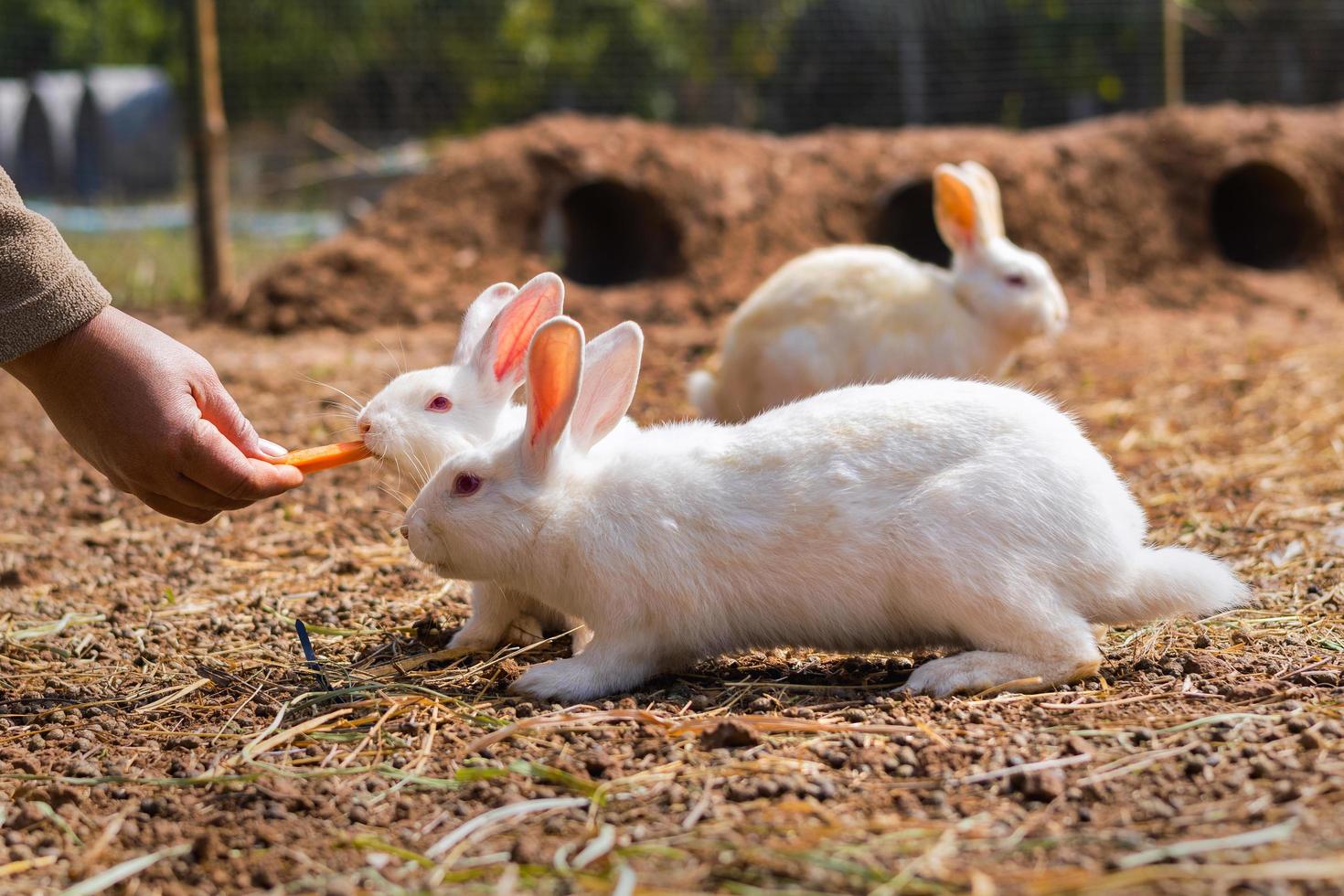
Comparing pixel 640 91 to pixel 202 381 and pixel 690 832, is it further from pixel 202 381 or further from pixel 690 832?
pixel 690 832

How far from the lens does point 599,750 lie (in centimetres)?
271

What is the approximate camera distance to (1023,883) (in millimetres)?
2031

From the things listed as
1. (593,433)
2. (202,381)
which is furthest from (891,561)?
(202,381)

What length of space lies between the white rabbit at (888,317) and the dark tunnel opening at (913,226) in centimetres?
397

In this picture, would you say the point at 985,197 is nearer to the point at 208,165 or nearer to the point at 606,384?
the point at 606,384

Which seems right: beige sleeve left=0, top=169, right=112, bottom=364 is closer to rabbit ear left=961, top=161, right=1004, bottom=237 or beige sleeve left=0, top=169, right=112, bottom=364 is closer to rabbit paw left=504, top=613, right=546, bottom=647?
rabbit paw left=504, top=613, right=546, bottom=647

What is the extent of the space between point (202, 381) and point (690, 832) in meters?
1.60

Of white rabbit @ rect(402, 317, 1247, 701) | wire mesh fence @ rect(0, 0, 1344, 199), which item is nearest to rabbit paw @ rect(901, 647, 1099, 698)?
white rabbit @ rect(402, 317, 1247, 701)

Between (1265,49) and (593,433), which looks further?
(1265,49)

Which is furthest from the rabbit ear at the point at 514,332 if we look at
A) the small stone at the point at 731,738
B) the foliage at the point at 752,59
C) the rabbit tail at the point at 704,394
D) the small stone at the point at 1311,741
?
the foliage at the point at 752,59

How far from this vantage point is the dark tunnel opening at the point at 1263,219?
11.1 meters

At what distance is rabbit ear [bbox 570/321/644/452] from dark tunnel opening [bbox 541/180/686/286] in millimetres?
6692

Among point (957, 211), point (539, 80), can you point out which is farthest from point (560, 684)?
point (539, 80)

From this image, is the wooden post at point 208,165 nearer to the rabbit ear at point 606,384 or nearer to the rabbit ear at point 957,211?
the rabbit ear at point 957,211
